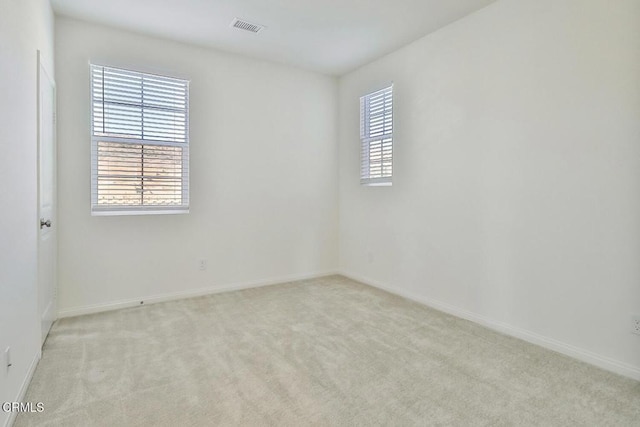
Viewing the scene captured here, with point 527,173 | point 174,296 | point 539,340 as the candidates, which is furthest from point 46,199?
point 539,340

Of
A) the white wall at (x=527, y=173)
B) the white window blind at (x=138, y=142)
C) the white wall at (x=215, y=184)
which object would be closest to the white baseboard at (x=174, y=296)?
the white wall at (x=215, y=184)

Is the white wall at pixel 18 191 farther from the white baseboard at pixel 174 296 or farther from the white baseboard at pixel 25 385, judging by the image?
the white baseboard at pixel 174 296

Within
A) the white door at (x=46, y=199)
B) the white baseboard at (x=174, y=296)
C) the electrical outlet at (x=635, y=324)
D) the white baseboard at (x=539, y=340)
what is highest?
the white door at (x=46, y=199)

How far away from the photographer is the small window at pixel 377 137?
4.05 metres

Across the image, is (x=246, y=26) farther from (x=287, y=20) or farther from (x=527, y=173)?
(x=527, y=173)

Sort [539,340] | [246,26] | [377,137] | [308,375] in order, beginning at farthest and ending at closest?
1. [377,137]
2. [246,26]
3. [539,340]
4. [308,375]

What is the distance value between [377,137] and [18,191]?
338cm

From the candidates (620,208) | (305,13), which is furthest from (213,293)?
(620,208)

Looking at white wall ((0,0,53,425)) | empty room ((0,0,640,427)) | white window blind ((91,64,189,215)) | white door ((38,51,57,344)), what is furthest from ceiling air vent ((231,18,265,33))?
white door ((38,51,57,344))

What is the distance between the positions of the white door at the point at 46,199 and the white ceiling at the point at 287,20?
90cm

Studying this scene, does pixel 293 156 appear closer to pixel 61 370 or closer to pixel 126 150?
pixel 126 150

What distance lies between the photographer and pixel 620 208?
225 cm

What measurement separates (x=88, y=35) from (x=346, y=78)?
2921 mm

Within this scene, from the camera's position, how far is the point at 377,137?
13.8ft
